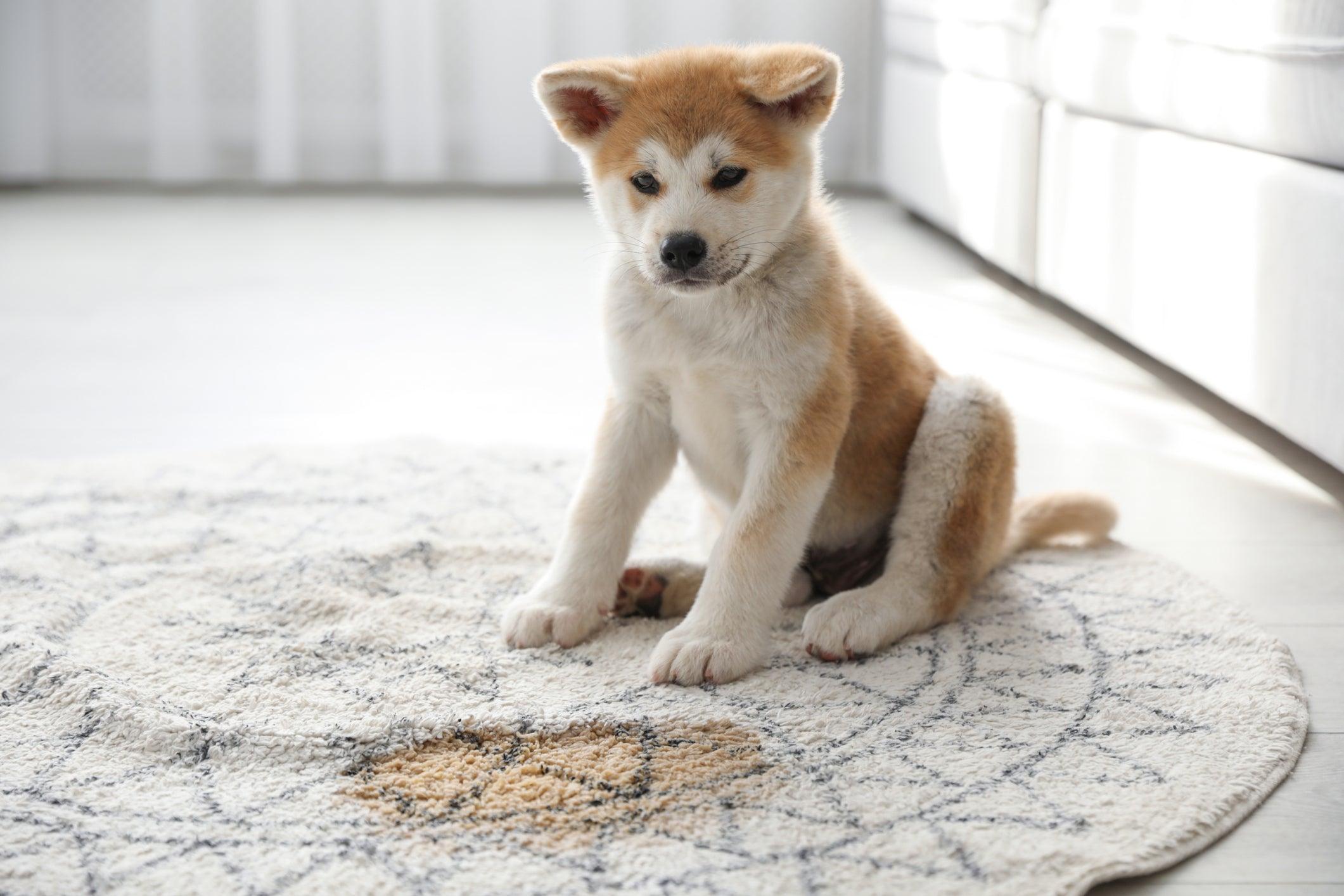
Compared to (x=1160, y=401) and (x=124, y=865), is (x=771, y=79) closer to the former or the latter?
(x=124, y=865)

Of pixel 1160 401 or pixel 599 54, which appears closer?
pixel 1160 401

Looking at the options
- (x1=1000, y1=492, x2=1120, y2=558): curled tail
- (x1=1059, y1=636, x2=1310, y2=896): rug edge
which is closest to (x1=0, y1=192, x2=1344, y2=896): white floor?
(x1=1059, y1=636, x2=1310, y2=896): rug edge

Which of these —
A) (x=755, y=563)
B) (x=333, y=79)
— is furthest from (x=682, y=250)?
(x=333, y=79)

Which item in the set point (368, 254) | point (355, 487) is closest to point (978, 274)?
point (368, 254)

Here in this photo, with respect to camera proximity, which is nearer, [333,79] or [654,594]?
[654,594]

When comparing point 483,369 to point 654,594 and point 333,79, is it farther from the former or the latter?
point 333,79

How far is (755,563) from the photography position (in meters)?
1.57

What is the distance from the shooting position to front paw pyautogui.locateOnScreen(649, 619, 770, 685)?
1.53 m

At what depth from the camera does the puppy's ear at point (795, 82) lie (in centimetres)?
156

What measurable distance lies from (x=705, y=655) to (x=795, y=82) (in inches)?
26.2

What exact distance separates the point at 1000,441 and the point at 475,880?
3.00ft

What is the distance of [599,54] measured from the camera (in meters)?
5.29

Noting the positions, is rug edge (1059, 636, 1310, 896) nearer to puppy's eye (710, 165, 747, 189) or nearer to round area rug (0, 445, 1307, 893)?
round area rug (0, 445, 1307, 893)

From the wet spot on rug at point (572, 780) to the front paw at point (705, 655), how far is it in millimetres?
105
